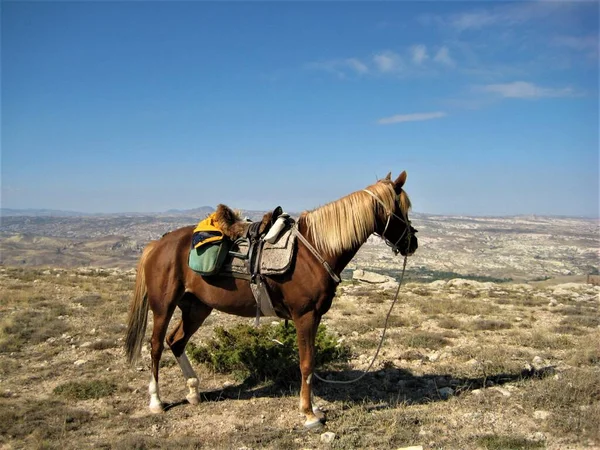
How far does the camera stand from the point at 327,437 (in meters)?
4.37

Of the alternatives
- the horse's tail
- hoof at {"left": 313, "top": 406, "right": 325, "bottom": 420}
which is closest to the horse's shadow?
hoof at {"left": 313, "top": 406, "right": 325, "bottom": 420}

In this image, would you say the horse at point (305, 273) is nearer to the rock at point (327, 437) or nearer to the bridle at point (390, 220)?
the bridle at point (390, 220)

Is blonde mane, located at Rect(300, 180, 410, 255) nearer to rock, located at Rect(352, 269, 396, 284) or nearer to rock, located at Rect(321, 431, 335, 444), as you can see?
rock, located at Rect(321, 431, 335, 444)

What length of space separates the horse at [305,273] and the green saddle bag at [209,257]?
0.21 meters

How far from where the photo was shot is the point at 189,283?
211 inches

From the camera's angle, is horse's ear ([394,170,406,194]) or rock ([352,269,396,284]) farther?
rock ([352,269,396,284])

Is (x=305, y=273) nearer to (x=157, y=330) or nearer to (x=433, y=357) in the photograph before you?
(x=157, y=330)

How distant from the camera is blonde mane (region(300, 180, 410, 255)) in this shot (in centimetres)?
497

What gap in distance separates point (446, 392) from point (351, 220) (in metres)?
2.78

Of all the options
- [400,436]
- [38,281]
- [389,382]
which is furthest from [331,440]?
[38,281]

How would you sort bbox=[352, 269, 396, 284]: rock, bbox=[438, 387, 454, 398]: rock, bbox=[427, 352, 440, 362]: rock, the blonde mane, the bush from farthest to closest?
1. bbox=[352, 269, 396, 284]: rock
2. bbox=[427, 352, 440, 362]: rock
3. the bush
4. bbox=[438, 387, 454, 398]: rock
5. the blonde mane

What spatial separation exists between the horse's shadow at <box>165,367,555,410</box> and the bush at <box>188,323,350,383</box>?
189 mm

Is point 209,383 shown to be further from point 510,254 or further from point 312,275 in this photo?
point 510,254

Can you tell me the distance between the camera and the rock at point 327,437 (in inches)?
170
